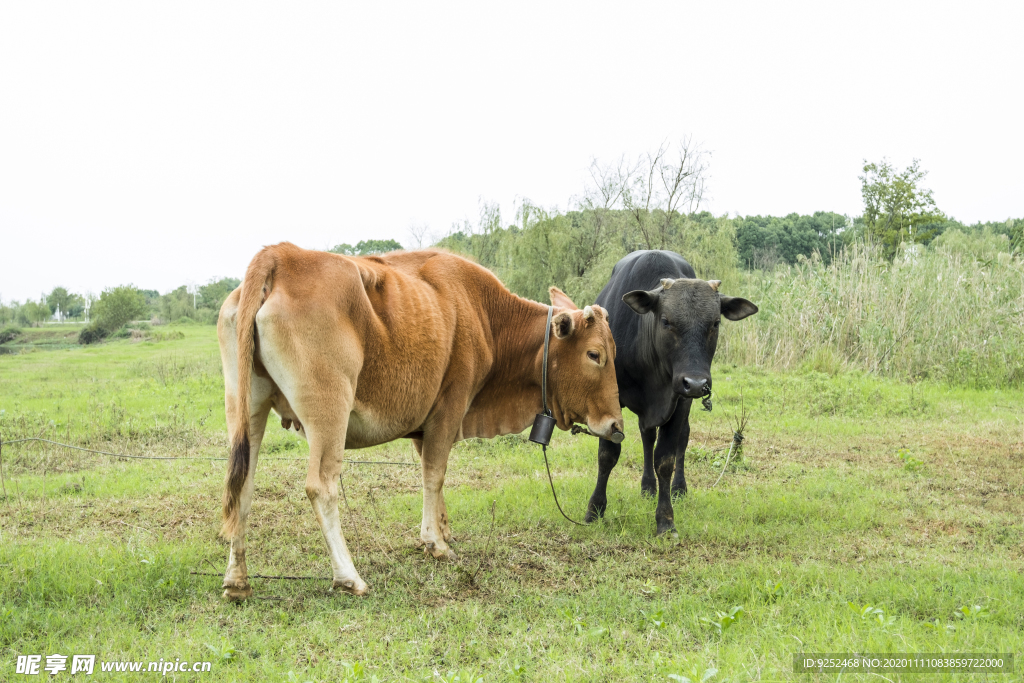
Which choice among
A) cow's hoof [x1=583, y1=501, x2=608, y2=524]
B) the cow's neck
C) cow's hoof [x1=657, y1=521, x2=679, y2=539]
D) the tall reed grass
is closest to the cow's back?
the cow's neck

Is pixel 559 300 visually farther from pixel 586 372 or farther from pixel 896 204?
pixel 896 204

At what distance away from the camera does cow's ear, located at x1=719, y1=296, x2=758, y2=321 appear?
556cm

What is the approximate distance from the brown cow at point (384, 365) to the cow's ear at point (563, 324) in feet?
0.04

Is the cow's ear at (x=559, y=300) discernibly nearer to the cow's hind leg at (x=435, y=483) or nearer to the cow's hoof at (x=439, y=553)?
the cow's hind leg at (x=435, y=483)

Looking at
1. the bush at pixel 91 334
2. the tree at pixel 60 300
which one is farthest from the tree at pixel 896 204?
the tree at pixel 60 300

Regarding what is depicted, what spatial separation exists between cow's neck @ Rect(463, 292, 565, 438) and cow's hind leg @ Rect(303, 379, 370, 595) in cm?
150

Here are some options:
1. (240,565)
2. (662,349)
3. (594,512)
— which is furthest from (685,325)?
(240,565)

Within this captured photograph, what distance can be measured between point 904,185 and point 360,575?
132 ft

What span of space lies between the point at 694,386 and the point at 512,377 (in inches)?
55.8

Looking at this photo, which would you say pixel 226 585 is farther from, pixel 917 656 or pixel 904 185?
pixel 904 185

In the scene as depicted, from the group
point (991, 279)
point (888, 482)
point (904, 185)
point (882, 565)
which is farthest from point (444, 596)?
point (904, 185)

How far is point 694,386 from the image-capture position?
496 centimetres

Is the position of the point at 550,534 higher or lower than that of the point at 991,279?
lower

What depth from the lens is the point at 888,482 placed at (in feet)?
22.8
